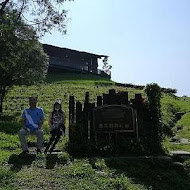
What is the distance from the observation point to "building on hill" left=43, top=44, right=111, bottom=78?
6762cm

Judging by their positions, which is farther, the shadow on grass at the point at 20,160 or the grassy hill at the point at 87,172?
the shadow on grass at the point at 20,160

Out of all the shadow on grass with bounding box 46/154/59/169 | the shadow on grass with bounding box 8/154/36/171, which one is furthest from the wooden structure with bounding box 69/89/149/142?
the shadow on grass with bounding box 8/154/36/171

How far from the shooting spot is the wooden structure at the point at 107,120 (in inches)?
577

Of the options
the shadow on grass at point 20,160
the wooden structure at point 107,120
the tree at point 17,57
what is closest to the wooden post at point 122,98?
the wooden structure at point 107,120

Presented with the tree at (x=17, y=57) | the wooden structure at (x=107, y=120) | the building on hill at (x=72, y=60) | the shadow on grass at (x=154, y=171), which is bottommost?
the shadow on grass at (x=154, y=171)

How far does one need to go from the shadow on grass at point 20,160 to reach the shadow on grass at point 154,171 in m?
1.72

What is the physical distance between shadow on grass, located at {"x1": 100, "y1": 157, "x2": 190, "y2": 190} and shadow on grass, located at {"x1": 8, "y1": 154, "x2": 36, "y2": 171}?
→ 172cm

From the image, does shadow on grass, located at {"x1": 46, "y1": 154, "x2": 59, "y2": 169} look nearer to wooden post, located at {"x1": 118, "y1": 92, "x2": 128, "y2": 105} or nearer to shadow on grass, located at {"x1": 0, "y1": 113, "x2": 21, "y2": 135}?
wooden post, located at {"x1": 118, "y1": 92, "x2": 128, "y2": 105}

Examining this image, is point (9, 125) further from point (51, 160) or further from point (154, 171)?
point (154, 171)

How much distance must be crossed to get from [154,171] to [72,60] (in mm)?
59259

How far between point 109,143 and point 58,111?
1.92 meters

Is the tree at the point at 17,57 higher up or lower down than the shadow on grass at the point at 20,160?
higher up

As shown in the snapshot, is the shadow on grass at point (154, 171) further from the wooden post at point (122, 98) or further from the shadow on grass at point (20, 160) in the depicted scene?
the wooden post at point (122, 98)

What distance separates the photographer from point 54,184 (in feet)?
32.8
